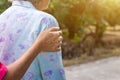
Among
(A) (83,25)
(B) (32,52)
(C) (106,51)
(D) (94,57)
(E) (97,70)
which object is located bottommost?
(C) (106,51)

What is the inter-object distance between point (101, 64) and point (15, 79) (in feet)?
20.5

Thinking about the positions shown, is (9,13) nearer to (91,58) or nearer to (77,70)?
(77,70)

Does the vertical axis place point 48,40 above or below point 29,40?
above

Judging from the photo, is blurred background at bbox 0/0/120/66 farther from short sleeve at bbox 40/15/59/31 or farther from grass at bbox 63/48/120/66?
short sleeve at bbox 40/15/59/31

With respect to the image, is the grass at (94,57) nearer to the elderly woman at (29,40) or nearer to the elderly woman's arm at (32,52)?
the elderly woman at (29,40)

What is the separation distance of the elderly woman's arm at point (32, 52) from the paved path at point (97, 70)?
5051mm

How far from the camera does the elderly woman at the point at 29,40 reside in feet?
5.97

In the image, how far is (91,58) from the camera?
8.04 metres

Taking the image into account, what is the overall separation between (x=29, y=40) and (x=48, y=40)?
26 centimetres

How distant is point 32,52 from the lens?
152 cm

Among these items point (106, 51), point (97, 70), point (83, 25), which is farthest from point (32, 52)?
point (106, 51)

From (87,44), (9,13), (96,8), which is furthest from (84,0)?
(9,13)

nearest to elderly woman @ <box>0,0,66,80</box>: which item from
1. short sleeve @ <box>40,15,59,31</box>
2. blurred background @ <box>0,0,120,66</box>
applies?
short sleeve @ <box>40,15,59,31</box>

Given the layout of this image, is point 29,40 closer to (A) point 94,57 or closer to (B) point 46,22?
(B) point 46,22
